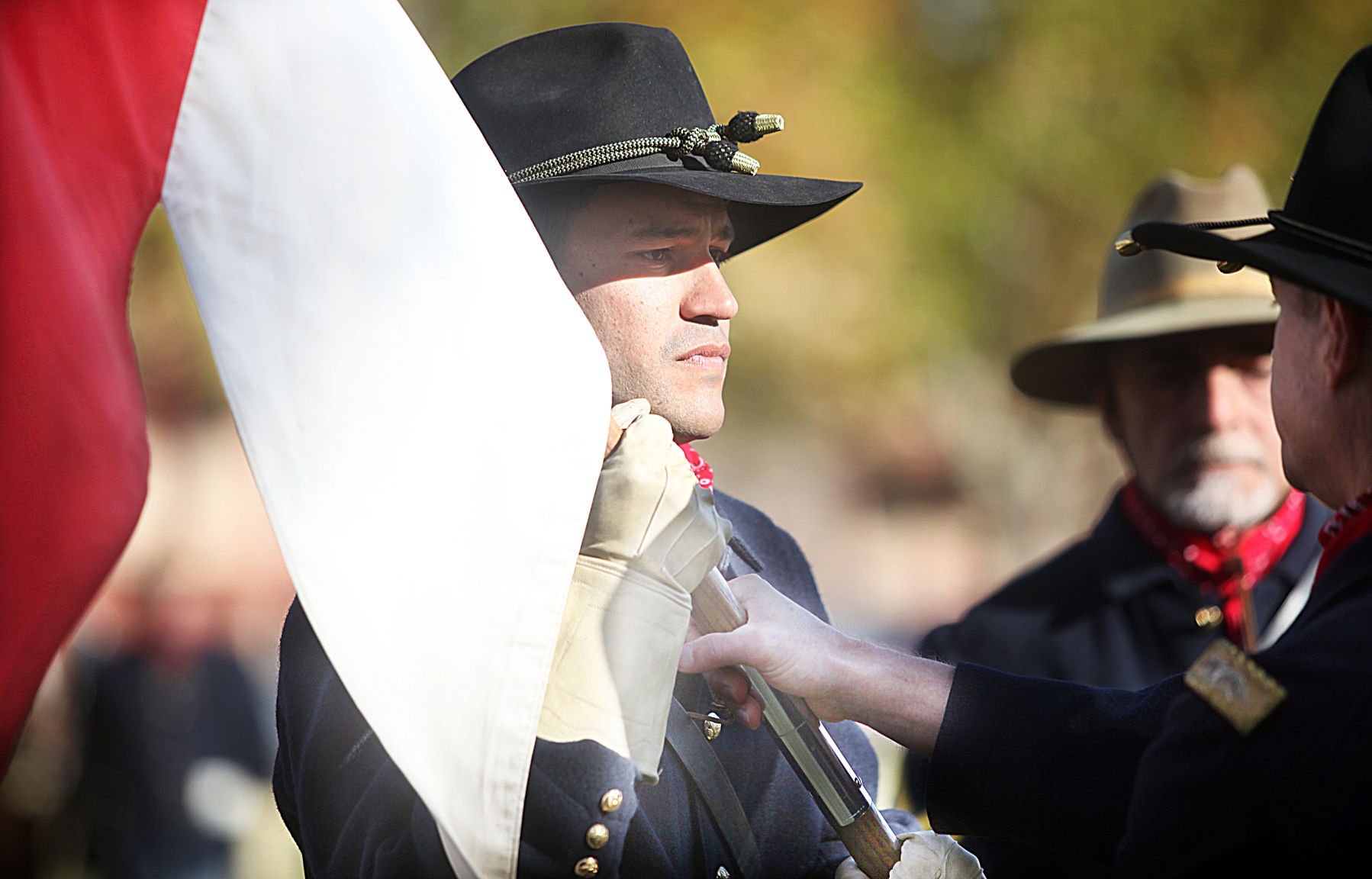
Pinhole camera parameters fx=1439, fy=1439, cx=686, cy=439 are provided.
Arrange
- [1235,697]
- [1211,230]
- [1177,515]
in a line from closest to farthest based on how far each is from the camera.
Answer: [1235,697] → [1211,230] → [1177,515]

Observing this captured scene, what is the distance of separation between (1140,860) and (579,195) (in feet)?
4.95

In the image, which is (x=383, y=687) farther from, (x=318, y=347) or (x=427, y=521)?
(x=318, y=347)

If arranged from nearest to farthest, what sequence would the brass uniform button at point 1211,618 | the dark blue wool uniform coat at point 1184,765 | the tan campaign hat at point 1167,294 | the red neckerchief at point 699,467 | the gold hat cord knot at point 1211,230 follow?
the dark blue wool uniform coat at point 1184,765
the gold hat cord knot at point 1211,230
the red neckerchief at point 699,467
the brass uniform button at point 1211,618
the tan campaign hat at point 1167,294

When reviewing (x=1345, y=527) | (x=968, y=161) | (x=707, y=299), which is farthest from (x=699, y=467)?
(x=968, y=161)

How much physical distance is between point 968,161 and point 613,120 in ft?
40.5

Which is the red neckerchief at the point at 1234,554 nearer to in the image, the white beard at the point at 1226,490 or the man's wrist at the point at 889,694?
the white beard at the point at 1226,490

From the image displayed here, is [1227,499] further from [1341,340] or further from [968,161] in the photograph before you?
[968,161]

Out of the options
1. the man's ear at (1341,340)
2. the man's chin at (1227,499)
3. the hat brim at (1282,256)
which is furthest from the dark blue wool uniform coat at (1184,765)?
the man's chin at (1227,499)

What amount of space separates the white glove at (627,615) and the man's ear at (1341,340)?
102 cm

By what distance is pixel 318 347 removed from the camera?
6.82 feet

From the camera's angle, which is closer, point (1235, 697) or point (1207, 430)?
point (1235, 697)

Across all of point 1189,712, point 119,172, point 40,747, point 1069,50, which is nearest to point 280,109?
point 119,172

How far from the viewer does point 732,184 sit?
104 inches

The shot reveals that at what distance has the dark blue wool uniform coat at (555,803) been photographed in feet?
6.95
